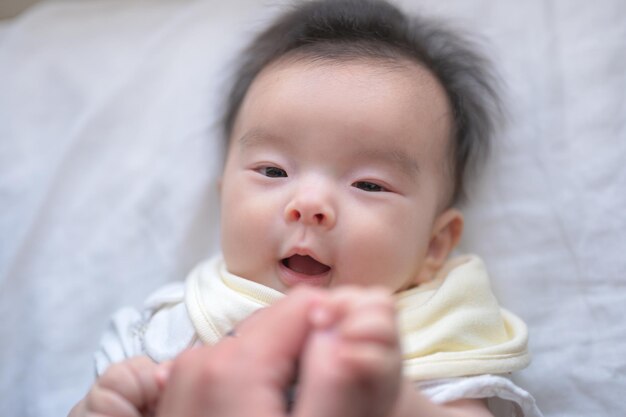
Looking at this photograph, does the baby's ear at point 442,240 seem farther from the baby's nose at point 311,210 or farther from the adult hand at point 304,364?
the adult hand at point 304,364

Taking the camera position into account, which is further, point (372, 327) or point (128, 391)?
point (128, 391)

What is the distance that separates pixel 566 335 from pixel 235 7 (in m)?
1.01

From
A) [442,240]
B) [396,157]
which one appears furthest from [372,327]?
[442,240]

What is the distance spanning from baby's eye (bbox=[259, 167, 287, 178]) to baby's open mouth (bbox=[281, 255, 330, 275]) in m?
0.14

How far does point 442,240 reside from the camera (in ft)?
3.64

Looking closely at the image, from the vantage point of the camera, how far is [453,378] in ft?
2.87

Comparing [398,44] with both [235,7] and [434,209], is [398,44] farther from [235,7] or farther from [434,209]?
[235,7]

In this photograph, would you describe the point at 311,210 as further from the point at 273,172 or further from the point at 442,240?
the point at 442,240

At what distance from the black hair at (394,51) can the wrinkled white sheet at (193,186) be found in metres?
0.07

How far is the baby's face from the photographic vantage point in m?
0.93

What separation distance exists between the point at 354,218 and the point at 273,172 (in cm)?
17

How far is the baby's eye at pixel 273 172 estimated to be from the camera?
101cm

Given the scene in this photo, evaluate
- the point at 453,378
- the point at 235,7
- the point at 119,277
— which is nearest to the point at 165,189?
the point at 119,277

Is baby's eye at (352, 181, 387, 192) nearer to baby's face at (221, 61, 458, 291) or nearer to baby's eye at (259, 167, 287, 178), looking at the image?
baby's face at (221, 61, 458, 291)
